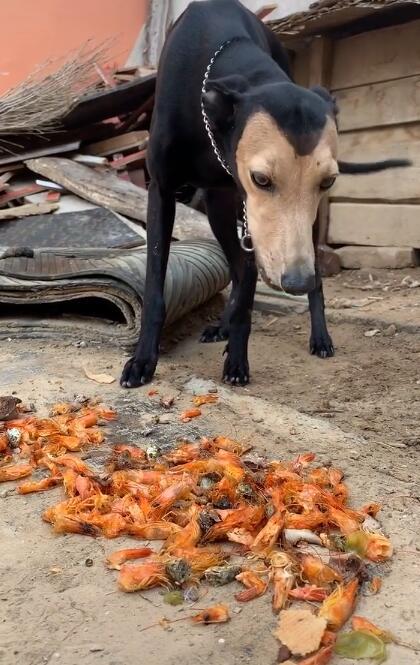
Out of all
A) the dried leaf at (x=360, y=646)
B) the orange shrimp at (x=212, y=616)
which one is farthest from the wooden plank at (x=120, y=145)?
the dried leaf at (x=360, y=646)

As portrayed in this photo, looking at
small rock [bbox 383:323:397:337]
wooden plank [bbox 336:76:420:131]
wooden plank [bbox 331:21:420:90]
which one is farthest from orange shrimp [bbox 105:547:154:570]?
wooden plank [bbox 331:21:420:90]

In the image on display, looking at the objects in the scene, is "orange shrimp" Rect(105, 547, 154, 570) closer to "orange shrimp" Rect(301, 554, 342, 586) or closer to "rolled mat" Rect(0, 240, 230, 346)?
→ "orange shrimp" Rect(301, 554, 342, 586)

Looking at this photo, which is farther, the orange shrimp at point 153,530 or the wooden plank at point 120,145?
the wooden plank at point 120,145

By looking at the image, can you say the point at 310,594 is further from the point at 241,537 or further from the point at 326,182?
the point at 326,182

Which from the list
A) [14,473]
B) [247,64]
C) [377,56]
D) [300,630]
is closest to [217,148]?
[247,64]

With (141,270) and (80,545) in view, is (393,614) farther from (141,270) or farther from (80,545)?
(141,270)

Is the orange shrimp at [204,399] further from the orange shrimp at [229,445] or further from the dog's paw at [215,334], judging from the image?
the dog's paw at [215,334]

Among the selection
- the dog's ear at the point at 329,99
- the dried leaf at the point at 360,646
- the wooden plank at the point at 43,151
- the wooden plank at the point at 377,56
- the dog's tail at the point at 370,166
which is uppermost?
the wooden plank at the point at 377,56
